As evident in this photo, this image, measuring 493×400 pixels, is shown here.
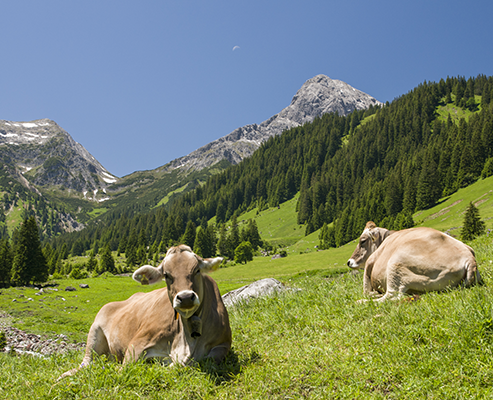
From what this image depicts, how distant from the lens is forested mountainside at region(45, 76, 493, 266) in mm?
94438

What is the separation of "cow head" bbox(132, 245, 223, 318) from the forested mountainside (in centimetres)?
8362

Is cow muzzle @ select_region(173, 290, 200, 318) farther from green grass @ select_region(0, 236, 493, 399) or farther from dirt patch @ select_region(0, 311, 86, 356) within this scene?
dirt patch @ select_region(0, 311, 86, 356)

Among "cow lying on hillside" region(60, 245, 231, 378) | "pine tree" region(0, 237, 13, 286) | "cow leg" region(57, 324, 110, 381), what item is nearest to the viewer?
"cow lying on hillside" region(60, 245, 231, 378)

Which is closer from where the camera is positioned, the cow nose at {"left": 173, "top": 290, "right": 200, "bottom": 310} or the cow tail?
the cow nose at {"left": 173, "top": 290, "right": 200, "bottom": 310}

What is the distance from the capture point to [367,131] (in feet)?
545

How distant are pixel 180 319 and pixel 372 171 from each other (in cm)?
15078

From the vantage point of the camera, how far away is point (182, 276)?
4.40m

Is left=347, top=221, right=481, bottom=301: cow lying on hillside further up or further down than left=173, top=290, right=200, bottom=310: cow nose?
further down

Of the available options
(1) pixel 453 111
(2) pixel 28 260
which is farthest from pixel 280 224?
(1) pixel 453 111

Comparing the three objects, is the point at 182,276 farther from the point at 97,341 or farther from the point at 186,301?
the point at 97,341

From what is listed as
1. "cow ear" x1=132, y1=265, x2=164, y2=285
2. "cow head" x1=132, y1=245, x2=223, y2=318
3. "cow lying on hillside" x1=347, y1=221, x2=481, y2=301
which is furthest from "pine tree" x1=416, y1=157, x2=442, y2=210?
"cow ear" x1=132, y1=265, x2=164, y2=285

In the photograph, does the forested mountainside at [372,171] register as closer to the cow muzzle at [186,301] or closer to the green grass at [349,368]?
the green grass at [349,368]

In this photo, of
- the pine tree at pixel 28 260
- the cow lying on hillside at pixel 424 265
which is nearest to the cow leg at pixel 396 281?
the cow lying on hillside at pixel 424 265

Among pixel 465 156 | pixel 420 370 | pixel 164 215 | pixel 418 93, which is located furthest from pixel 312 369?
pixel 418 93
